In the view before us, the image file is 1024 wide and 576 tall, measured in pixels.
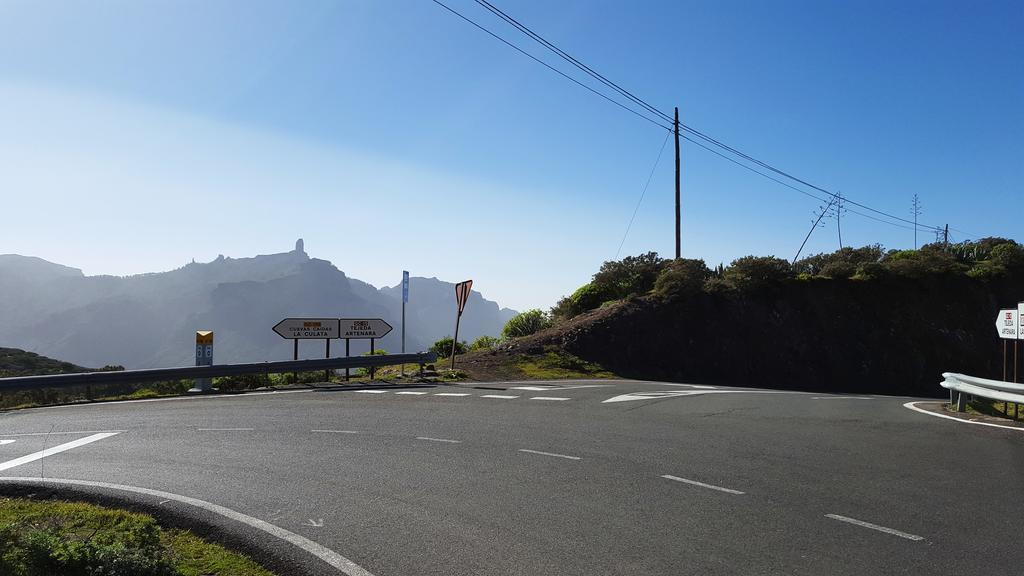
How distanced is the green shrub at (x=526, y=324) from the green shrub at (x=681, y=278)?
Answer: 5.63 metres

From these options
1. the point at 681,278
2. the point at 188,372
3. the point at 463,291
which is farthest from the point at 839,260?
the point at 188,372

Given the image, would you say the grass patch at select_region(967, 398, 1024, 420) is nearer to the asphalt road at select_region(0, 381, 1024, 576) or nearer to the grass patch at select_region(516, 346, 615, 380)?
the asphalt road at select_region(0, 381, 1024, 576)

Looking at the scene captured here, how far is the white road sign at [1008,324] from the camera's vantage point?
13284mm

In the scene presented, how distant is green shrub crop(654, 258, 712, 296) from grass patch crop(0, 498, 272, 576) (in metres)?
26.6

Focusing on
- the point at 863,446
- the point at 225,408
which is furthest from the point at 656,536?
the point at 225,408

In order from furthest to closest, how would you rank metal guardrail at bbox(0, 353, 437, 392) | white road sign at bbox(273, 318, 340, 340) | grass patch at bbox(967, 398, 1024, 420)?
white road sign at bbox(273, 318, 340, 340) → metal guardrail at bbox(0, 353, 437, 392) → grass patch at bbox(967, 398, 1024, 420)

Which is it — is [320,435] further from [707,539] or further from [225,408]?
[707,539]

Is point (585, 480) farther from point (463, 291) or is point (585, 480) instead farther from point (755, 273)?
point (755, 273)

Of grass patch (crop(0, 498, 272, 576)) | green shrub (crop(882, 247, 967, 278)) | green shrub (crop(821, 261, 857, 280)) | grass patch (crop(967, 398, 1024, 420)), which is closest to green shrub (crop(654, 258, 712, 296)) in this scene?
green shrub (crop(821, 261, 857, 280))

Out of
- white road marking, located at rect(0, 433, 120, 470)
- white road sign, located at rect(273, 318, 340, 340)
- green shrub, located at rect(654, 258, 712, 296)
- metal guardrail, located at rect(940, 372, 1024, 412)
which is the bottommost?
white road marking, located at rect(0, 433, 120, 470)

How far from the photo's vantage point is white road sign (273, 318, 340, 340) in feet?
65.8

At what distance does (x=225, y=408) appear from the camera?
12.9 metres

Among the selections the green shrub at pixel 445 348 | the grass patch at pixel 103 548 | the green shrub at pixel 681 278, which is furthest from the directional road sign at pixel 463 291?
the grass patch at pixel 103 548

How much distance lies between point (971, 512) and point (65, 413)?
14681 millimetres
